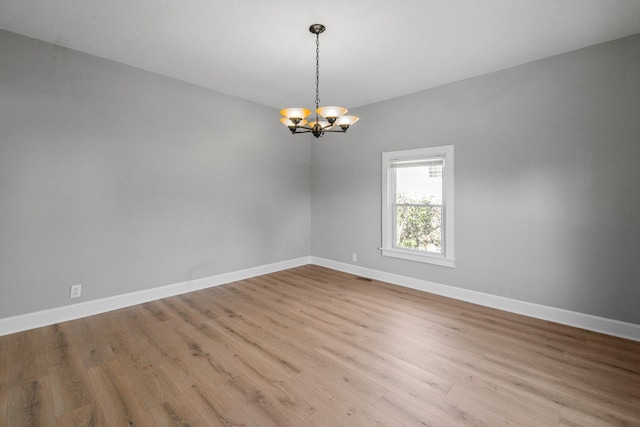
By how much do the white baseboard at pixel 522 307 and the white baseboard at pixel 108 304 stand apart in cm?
222

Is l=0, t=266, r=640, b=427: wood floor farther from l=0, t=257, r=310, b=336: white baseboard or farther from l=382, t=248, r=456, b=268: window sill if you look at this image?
l=382, t=248, r=456, b=268: window sill

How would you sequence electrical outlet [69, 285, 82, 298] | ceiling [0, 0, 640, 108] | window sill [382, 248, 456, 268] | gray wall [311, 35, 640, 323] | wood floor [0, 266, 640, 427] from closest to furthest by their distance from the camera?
wood floor [0, 266, 640, 427] → ceiling [0, 0, 640, 108] → gray wall [311, 35, 640, 323] → electrical outlet [69, 285, 82, 298] → window sill [382, 248, 456, 268]

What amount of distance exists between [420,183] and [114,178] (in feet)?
13.1

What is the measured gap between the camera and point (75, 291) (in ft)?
9.86

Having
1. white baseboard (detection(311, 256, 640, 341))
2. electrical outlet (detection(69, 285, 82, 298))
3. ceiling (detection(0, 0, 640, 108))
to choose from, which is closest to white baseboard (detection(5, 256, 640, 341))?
white baseboard (detection(311, 256, 640, 341))

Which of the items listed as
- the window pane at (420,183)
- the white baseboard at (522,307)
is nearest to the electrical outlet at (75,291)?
the white baseboard at (522,307)

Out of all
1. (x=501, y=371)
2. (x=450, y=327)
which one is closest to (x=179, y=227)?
(x=450, y=327)

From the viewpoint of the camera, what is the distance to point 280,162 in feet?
16.4

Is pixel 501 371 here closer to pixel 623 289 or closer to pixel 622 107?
pixel 623 289

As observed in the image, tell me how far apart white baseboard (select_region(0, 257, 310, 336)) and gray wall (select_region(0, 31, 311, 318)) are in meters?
0.07

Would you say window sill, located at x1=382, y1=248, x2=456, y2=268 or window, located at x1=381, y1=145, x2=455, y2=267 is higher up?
window, located at x1=381, y1=145, x2=455, y2=267

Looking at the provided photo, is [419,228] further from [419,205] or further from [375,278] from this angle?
[375,278]

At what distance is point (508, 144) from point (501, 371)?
8.08ft

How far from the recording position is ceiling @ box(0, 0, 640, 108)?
7.48ft
